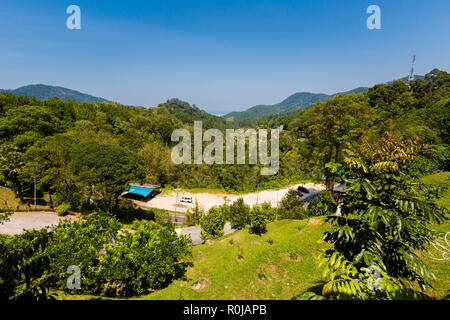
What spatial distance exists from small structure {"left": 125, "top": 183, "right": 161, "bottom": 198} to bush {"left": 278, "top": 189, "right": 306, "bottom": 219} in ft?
69.0

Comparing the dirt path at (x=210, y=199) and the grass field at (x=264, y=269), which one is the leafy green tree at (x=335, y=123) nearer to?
the grass field at (x=264, y=269)

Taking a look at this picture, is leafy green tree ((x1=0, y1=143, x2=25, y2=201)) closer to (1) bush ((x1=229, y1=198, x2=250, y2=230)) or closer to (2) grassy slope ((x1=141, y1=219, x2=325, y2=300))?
(1) bush ((x1=229, y1=198, x2=250, y2=230))

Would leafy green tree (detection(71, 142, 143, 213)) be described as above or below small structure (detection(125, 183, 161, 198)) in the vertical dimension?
above

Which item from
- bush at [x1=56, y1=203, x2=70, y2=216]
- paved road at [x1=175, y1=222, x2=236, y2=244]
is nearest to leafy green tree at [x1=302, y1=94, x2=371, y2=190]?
paved road at [x1=175, y1=222, x2=236, y2=244]

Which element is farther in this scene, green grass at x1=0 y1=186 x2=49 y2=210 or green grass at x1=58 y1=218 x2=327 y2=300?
green grass at x1=0 y1=186 x2=49 y2=210

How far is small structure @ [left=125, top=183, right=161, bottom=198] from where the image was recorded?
31809 millimetres

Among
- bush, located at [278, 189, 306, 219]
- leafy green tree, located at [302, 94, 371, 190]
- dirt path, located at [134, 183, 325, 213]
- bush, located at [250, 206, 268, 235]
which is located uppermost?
leafy green tree, located at [302, 94, 371, 190]

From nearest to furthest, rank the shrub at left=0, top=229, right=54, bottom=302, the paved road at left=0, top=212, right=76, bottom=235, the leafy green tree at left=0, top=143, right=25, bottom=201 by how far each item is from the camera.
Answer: the shrub at left=0, top=229, right=54, bottom=302 < the paved road at left=0, top=212, right=76, bottom=235 < the leafy green tree at left=0, top=143, right=25, bottom=201

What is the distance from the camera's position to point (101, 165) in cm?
1858

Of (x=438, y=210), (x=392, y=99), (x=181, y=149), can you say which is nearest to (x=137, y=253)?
(x=438, y=210)

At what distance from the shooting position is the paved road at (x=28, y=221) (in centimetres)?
1667

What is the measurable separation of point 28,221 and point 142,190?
15159 mm

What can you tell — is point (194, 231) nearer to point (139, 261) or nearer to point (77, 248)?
point (139, 261)

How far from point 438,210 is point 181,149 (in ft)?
187
